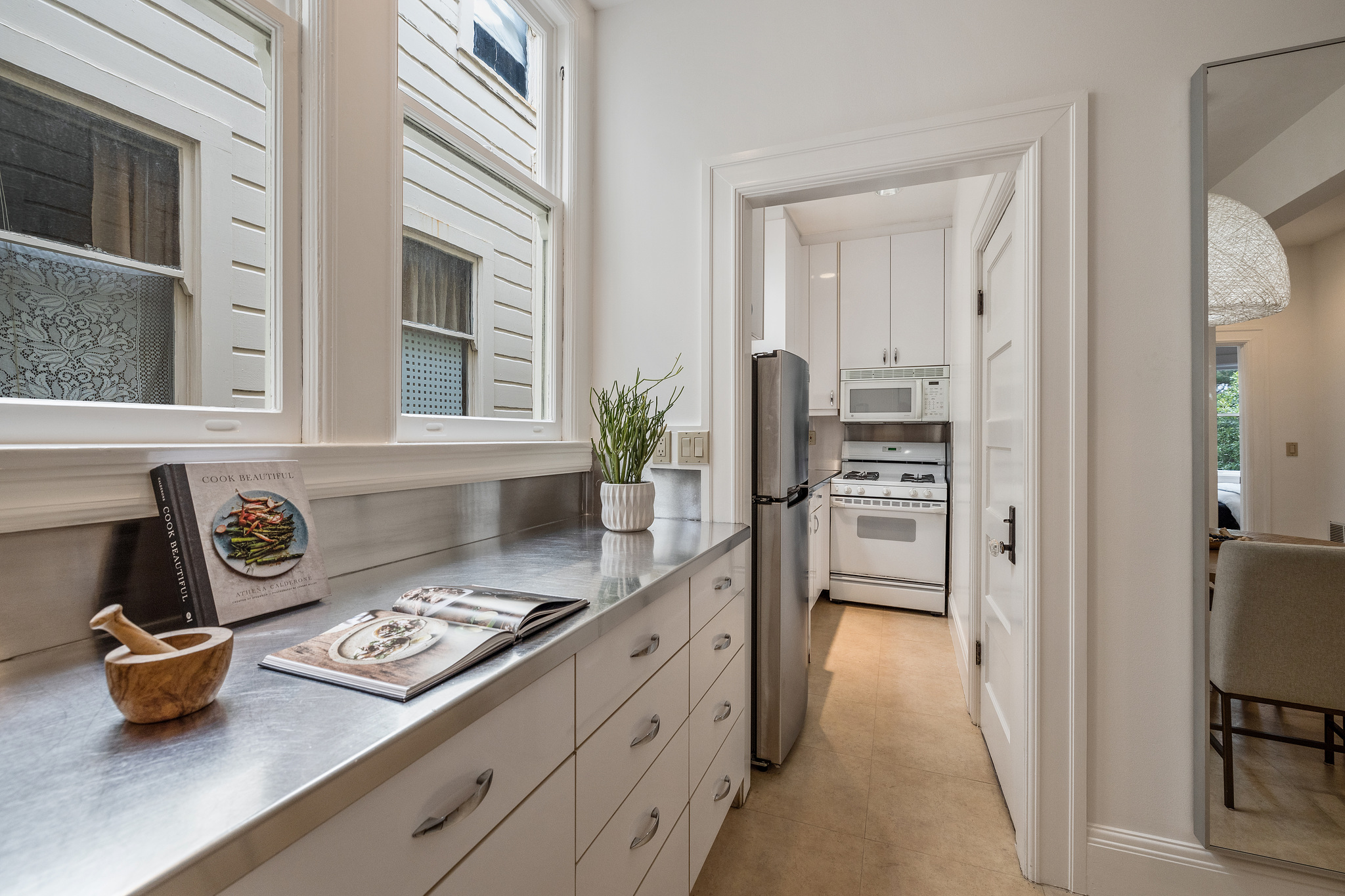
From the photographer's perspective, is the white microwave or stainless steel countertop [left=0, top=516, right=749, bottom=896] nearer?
stainless steel countertop [left=0, top=516, right=749, bottom=896]

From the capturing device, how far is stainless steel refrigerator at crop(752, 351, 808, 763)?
199cm

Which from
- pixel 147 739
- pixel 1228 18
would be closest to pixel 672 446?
pixel 147 739

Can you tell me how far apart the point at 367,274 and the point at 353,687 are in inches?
38.0

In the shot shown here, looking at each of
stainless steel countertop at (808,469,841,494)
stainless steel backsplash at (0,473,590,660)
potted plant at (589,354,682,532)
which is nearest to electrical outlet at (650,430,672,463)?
potted plant at (589,354,682,532)

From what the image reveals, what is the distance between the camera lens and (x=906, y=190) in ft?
11.7

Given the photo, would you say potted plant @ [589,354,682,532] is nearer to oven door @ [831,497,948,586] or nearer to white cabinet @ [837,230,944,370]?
oven door @ [831,497,948,586]

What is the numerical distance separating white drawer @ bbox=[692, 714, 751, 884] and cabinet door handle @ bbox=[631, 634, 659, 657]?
0.50 m

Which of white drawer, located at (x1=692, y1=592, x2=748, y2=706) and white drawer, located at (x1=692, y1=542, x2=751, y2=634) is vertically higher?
white drawer, located at (x1=692, y1=542, x2=751, y2=634)

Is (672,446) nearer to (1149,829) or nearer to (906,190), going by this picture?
(1149,829)

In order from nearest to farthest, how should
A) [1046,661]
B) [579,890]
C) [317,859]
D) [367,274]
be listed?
[317,859]
[579,890]
[367,274]
[1046,661]

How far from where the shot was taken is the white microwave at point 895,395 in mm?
3955

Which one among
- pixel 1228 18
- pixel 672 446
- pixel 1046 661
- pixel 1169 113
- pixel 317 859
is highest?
pixel 1228 18

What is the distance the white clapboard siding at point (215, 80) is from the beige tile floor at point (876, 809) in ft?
5.66

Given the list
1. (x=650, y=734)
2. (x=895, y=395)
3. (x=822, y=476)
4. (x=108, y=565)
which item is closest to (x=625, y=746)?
(x=650, y=734)
